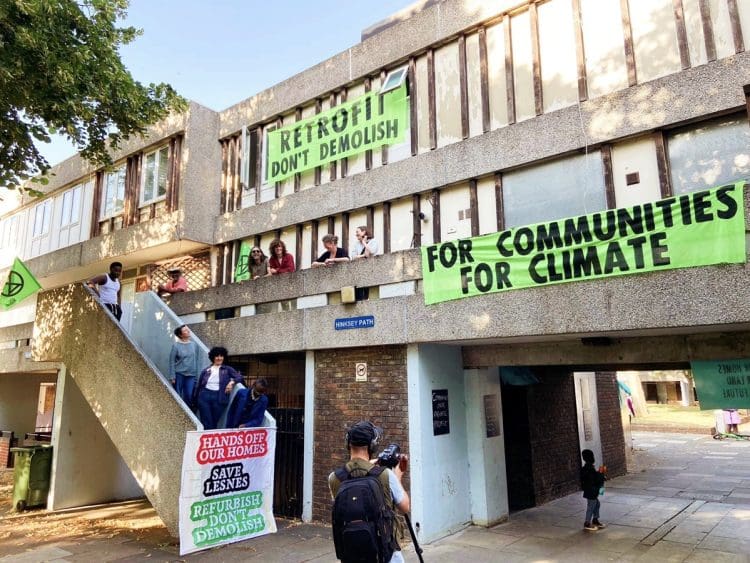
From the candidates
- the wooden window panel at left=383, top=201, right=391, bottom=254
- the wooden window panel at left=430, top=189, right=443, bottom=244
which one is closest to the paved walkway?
the wooden window panel at left=430, top=189, right=443, bottom=244

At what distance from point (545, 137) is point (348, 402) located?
16.9ft

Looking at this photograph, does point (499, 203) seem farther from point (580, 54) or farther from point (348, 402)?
point (348, 402)

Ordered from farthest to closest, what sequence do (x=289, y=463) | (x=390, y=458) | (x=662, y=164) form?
(x=289, y=463), (x=662, y=164), (x=390, y=458)

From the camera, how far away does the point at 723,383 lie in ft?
22.7

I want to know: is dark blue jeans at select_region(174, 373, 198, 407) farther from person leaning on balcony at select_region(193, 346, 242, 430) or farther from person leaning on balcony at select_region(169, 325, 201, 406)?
person leaning on balcony at select_region(193, 346, 242, 430)

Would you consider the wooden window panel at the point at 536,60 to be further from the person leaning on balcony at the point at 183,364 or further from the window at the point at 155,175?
the window at the point at 155,175

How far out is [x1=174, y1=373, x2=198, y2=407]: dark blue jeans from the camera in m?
8.91

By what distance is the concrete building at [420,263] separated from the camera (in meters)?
6.94

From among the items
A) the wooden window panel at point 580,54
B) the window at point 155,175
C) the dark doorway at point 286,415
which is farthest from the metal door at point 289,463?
the wooden window panel at point 580,54

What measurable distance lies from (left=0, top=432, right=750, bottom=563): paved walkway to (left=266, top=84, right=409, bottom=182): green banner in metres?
6.71

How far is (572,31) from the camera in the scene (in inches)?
319

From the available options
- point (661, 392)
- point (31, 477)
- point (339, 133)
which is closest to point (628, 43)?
point (339, 133)

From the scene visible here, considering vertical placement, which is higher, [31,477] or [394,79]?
[394,79]

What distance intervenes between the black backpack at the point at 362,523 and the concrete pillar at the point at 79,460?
10.1 metres
